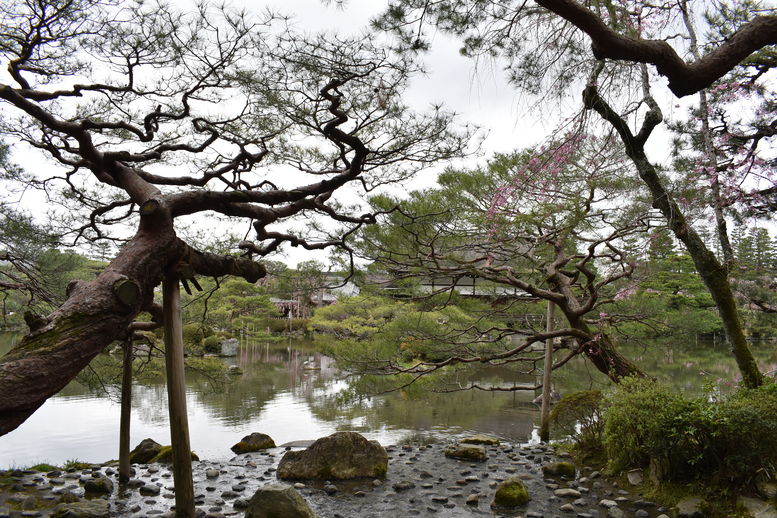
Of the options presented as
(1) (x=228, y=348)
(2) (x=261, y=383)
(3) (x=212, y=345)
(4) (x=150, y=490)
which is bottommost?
(2) (x=261, y=383)

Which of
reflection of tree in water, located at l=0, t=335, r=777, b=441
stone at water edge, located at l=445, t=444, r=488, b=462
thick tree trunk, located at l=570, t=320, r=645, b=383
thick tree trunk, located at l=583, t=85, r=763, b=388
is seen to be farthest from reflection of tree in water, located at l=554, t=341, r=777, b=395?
thick tree trunk, located at l=583, t=85, r=763, b=388

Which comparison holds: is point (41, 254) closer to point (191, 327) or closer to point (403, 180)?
point (403, 180)

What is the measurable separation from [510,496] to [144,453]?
4726mm

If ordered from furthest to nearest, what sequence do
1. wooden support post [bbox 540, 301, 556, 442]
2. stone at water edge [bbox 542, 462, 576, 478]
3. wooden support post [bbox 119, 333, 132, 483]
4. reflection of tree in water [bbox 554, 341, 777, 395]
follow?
reflection of tree in water [bbox 554, 341, 777, 395], wooden support post [bbox 540, 301, 556, 442], stone at water edge [bbox 542, 462, 576, 478], wooden support post [bbox 119, 333, 132, 483]

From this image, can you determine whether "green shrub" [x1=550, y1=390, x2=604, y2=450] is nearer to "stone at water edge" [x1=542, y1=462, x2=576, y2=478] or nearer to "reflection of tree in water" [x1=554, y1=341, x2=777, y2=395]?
"stone at water edge" [x1=542, y1=462, x2=576, y2=478]

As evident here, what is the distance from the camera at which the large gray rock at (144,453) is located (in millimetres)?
6523

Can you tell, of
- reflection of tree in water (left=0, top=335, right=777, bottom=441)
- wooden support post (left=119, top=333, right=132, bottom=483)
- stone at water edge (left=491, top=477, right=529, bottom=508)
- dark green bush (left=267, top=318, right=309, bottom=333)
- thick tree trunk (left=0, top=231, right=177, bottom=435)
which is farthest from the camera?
dark green bush (left=267, top=318, right=309, bottom=333)

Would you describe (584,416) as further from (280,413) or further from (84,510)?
(280,413)

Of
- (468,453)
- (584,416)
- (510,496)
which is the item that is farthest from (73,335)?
(584,416)

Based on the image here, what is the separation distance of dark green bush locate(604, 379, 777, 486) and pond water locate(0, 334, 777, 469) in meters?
1.95

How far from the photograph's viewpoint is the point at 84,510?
4262 millimetres

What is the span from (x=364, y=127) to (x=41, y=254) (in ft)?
14.7

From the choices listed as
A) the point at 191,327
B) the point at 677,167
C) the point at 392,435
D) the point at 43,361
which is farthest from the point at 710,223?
the point at 191,327

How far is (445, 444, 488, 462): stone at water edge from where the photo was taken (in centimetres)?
646
